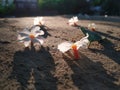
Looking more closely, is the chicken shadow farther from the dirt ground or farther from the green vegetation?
the green vegetation

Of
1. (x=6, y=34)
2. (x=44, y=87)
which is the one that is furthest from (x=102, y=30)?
(x=44, y=87)

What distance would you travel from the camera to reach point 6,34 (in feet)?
11.5

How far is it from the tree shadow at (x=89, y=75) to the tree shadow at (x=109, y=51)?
0.88 feet

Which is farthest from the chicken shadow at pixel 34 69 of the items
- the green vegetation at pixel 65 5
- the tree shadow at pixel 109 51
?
the green vegetation at pixel 65 5

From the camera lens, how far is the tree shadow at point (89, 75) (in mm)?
2395

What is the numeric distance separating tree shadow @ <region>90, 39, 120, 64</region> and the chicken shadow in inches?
25.8

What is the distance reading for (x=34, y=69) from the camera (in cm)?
259

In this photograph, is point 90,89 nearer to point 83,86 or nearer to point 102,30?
point 83,86

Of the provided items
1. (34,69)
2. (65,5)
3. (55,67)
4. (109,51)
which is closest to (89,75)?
(55,67)

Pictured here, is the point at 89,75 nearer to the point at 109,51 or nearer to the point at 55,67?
the point at 55,67

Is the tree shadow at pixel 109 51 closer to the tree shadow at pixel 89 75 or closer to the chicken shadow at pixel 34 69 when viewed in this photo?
the tree shadow at pixel 89 75

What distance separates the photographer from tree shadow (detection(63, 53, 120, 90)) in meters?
2.39

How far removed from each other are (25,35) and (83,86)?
1.02 meters

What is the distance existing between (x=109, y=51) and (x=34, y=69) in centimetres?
101
